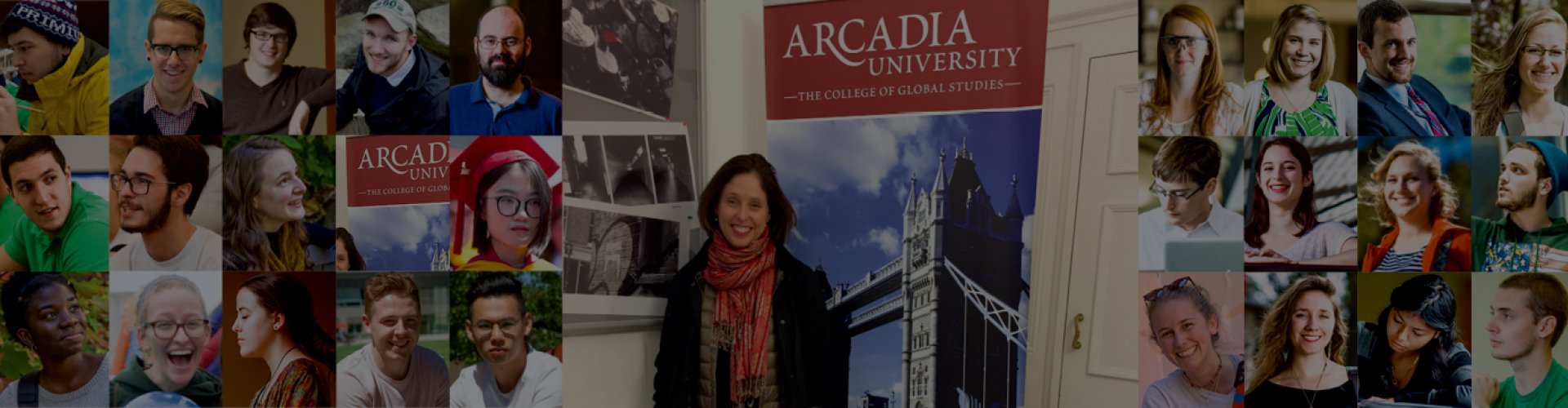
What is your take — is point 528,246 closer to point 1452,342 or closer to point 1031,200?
point 1031,200

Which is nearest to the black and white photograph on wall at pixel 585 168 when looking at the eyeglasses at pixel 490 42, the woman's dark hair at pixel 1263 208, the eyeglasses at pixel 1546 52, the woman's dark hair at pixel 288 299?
the eyeglasses at pixel 490 42

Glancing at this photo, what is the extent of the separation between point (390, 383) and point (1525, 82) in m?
4.11

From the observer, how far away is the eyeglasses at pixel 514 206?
4086 millimetres

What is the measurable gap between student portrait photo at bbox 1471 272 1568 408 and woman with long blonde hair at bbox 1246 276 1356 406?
46cm

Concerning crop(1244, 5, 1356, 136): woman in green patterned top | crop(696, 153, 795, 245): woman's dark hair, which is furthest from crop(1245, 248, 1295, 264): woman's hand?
crop(696, 153, 795, 245): woman's dark hair

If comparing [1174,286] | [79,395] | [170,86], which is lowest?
[79,395]

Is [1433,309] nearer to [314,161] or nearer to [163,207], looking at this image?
[314,161]

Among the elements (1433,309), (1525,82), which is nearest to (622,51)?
(1433,309)

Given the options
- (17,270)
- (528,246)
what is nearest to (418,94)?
(528,246)

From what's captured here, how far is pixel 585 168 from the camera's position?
410cm

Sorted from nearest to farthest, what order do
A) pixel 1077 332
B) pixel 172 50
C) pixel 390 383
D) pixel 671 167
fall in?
pixel 172 50, pixel 390 383, pixel 671 167, pixel 1077 332

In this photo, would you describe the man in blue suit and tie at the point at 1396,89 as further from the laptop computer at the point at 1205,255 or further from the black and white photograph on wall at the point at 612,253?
the black and white photograph on wall at the point at 612,253

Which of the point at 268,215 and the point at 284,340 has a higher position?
the point at 268,215

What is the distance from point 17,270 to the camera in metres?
4.00
